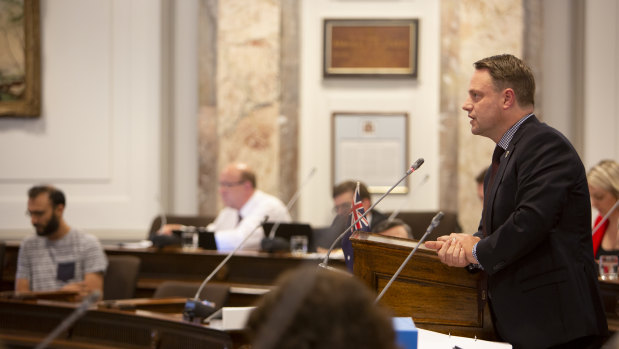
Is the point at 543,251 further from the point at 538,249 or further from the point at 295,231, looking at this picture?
the point at 295,231

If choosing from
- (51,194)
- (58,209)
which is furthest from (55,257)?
(51,194)

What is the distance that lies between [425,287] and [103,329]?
6.50 feet

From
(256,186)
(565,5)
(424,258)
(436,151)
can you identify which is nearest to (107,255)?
(256,186)

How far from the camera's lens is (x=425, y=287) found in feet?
9.52

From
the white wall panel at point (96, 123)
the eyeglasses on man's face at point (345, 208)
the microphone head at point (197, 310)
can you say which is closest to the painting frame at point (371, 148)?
the white wall panel at point (96, 123)

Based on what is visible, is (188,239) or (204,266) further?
(188,239)

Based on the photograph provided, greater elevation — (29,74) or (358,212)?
(29,74)

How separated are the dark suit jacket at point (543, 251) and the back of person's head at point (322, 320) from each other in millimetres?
1537

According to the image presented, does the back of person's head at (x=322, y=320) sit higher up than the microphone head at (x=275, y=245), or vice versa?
the back of person's head at (x=322, y=320)

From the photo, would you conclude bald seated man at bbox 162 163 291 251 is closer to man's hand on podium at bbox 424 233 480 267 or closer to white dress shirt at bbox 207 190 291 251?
white dress shirt at bbox 207 190 291 251

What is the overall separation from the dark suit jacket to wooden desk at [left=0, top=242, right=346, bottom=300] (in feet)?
8.94

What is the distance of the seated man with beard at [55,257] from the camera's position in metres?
5.65

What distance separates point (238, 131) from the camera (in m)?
7.98

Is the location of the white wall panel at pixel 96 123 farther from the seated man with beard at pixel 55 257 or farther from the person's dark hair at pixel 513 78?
the person's dark hair at pixel 513 78
